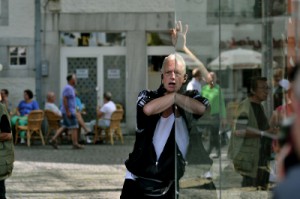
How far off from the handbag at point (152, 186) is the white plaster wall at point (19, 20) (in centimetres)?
1863

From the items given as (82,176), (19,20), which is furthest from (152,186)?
(19,20)

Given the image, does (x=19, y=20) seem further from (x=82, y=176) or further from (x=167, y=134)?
(x=167, y=134)

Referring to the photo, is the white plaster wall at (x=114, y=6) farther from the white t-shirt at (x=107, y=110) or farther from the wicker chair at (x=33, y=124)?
the wicker chair at (x=33, y=124)

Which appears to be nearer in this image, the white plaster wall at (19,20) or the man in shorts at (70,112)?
the man in shorts at (70,112)

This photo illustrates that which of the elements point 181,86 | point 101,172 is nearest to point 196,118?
point 181,86

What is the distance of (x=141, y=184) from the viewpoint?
18.1 feet

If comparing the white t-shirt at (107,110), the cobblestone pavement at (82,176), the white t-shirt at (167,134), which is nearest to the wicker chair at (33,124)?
the cobblestone pavement at (82,176)

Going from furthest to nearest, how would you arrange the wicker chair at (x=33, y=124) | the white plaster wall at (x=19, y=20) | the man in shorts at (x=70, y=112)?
1. the white plaster wall at (x=19, y=20)
2. the wicker chair at (x=33, y=124)
3. the man in shorts at (x=70, y=112)

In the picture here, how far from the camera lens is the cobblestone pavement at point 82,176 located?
5.71 m

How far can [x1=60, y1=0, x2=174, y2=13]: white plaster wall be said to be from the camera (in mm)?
23688

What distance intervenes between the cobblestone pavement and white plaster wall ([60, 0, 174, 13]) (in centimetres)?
526

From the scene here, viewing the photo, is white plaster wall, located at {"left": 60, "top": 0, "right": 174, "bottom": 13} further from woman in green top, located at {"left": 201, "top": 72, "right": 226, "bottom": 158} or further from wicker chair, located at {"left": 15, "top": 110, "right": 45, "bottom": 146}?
woman in green top, located at {"left": 201, "top": 72, "right": 226, "bottom": 158}

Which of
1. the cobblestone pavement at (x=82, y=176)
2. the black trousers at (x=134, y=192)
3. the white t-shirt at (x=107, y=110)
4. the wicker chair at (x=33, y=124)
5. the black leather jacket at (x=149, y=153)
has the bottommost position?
the cobblestone pavement at (x=82, y=176)

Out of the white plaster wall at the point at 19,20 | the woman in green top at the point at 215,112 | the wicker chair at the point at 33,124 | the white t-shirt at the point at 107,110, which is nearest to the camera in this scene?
the woman in green top at the point at 215,112
